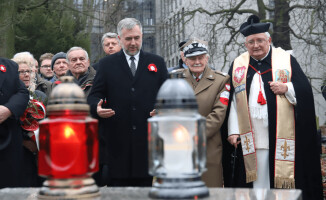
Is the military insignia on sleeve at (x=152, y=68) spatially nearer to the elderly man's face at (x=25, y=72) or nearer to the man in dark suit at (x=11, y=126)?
the man in dark suit at (x=11, y=126)

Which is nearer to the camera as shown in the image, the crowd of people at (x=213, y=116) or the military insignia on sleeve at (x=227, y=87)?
the crowd of people at (x=213, y=116)

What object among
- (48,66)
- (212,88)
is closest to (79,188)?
(212,88)

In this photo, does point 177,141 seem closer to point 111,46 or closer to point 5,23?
point 111,46

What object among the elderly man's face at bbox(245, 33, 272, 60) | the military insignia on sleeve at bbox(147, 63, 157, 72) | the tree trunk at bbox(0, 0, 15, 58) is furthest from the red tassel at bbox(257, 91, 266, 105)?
the tree trunk at bbox(0, 0, 15, 58)

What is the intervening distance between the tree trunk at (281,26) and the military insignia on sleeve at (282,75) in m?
10.7

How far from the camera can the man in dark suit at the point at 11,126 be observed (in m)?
5.05

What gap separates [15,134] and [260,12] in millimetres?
13434

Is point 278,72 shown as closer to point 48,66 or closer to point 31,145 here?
point 31,145

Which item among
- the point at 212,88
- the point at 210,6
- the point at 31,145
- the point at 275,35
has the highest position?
the point at 210,6

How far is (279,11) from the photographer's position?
54.5ft

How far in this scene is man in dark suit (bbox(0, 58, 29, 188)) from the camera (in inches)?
199

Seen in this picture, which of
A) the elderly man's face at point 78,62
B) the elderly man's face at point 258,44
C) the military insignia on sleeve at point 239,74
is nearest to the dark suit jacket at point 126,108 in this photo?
the military insignia on sleeve at point 239,74

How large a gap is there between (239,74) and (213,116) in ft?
1.93

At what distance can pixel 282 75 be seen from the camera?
18.9 feet
